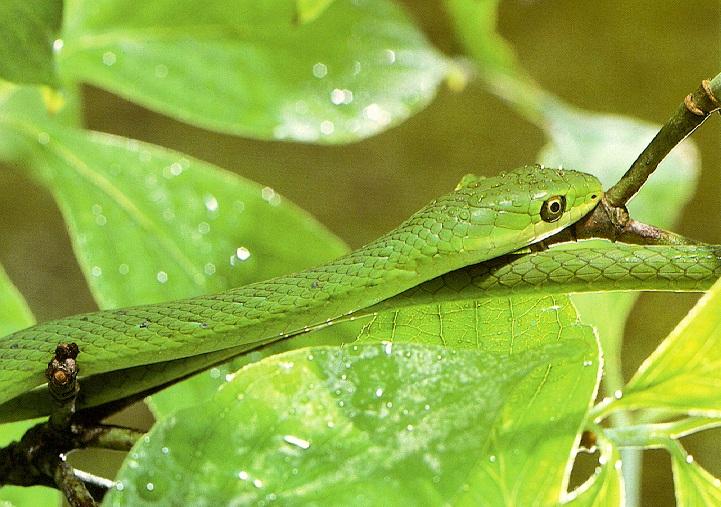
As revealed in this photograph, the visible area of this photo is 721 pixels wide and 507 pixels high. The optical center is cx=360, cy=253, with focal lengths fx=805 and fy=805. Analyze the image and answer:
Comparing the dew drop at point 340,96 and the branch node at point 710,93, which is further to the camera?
the dew drop at point 340,96

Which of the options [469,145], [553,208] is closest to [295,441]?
[553,208]

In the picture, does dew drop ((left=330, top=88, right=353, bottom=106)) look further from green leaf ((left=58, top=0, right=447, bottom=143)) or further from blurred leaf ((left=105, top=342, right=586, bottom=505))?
blurred leaf ((left=105, top=342, right=586, bottom=505))

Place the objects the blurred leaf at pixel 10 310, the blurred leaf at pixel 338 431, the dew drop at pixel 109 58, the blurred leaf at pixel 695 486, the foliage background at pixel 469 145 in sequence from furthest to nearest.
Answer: the foliage background at pixel 469 145 → the dew drop at pixel 109 58 → the blurred leaf at pixel 10 310 → the blurred leaf at pixel 695 486 → the blurred leaf at pixel 338 431

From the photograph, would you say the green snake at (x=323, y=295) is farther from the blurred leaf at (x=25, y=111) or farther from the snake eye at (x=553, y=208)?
the blurred leaf at (x=25, y=111)

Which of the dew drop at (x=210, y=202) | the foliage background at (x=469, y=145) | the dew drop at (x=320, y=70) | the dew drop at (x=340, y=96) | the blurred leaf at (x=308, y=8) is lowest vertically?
the blurred leaf at (x=308, y=8)

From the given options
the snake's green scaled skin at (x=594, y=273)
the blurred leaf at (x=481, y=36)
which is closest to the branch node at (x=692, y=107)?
the snake's green scaled skin at (x=594, y=273)

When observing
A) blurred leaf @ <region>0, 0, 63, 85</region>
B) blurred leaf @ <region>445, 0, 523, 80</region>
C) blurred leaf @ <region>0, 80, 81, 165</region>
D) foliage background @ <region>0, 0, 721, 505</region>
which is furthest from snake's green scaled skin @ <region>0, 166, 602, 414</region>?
foliage background @ <region>0, 0, 721, 505</region>

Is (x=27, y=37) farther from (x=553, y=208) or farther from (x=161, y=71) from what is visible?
(x=553, y=208)

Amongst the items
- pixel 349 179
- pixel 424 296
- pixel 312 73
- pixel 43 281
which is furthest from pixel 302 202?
pixel 424 296
